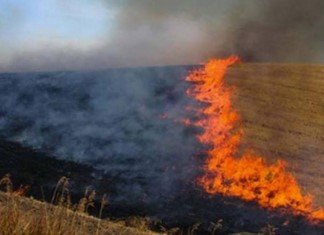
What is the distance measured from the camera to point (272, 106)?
61.2ft

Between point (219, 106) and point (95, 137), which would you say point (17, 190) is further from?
point (219, 106)

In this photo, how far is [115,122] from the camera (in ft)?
58.9

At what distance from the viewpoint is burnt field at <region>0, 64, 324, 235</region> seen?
47.4ft

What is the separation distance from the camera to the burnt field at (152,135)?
1446 centimetres

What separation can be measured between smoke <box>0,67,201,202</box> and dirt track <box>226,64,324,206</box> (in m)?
1.84

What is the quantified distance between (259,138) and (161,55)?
15.2 feet

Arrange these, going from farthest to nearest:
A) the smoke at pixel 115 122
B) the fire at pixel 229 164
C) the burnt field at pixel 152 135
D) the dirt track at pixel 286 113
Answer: the dirt track at pixel 286 113, the smoke at pixel 115 122, the fire at pixel 229 164, the burnt field at pixel 152 135

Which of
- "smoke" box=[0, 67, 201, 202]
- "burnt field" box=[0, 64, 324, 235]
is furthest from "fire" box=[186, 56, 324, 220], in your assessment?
"smoke" box=[0, 67, 201, 202]

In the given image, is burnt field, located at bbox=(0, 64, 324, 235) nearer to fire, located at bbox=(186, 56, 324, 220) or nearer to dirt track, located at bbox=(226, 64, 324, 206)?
dirt track, located at bbox=(226, 64, 324, 206)

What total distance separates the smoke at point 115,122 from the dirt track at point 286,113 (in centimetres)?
184

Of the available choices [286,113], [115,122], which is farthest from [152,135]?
[286,113]

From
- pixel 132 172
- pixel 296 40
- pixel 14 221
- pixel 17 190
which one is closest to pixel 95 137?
pixel 132 172

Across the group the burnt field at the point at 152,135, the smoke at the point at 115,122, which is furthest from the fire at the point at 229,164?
the smoke at the point at 115,122

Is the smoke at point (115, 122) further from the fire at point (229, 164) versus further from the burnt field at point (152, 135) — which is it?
the fire at point (229, 164)
